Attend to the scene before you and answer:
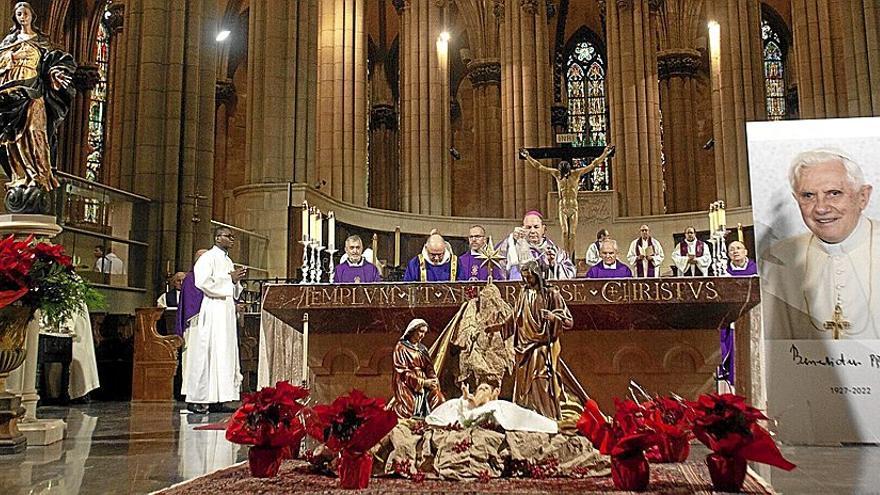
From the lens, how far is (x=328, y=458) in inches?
213

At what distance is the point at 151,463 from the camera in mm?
6094

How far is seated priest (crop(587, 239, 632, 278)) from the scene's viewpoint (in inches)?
433

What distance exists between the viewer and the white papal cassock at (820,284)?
23.0 feet

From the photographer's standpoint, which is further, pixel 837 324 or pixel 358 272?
pixel 358 272

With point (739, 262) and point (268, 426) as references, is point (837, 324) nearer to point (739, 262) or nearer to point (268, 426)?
point (739, 262)

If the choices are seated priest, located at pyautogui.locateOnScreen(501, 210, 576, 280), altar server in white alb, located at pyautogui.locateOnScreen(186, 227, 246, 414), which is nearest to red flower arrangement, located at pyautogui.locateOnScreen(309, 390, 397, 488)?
seated priest, located at pyautogui.locateOnScreen(501, 210, 576, 280)

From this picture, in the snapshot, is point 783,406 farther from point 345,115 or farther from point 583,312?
point 345,115

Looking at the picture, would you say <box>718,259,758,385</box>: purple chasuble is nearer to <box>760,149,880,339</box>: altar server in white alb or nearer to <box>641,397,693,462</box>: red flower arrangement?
<box>760,149,880,339</box>: altar server in white alb

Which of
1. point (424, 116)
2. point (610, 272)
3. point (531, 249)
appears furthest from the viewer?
point (424, 116)

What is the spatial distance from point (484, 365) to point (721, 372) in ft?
20.0

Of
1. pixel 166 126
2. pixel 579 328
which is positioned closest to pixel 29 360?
pixel 579 328

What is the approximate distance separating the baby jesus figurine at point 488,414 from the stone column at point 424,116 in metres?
19.7

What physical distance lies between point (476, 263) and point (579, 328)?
198cm

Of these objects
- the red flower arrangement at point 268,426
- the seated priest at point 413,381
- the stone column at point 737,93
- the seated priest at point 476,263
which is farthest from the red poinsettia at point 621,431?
the stone column at point 737,93
